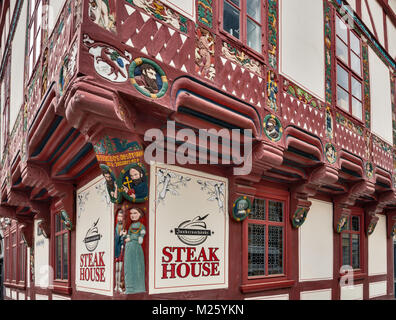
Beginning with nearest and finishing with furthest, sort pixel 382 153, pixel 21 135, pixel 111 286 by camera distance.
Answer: pixel 111 286 < pixel 21 135 < pixel 382 153

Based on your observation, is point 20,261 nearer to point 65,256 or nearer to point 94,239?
point 65,256

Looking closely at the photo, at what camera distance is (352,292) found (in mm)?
8281

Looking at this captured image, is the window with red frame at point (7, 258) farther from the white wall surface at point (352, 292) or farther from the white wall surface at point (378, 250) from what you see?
the white wall surface at point (378, 250)

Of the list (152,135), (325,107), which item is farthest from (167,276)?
(325,107)

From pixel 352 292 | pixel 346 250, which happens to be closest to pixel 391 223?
pixel 346 250

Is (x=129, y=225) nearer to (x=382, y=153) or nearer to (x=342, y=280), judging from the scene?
(x=342, y=280)

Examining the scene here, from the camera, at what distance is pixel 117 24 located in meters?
3.71

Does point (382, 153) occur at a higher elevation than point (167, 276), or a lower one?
higher

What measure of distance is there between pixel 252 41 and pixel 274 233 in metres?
2.78

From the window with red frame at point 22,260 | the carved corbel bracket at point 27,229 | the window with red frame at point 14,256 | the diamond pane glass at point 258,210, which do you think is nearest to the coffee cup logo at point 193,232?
the diamond pane glass at point 258,210

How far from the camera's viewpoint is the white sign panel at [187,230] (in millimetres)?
4387

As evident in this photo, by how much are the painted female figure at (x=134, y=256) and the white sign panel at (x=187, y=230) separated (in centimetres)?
22

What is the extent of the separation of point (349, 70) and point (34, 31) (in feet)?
17.6

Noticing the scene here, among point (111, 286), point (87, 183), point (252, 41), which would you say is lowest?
point (111, 286)
